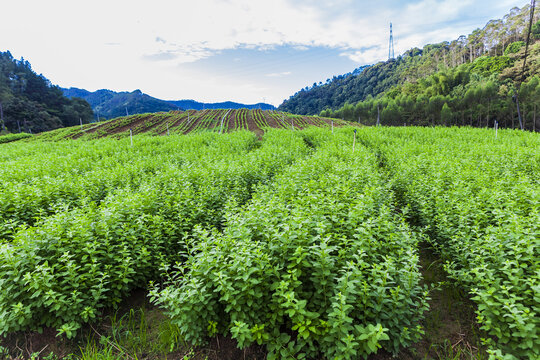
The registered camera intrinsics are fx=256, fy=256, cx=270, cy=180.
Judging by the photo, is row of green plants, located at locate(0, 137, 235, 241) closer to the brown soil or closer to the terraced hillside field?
the terraced hillside field

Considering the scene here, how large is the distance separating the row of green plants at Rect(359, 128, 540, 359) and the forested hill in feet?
279

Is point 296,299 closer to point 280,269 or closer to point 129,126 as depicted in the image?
point 280,269

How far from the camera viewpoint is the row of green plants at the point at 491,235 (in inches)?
117

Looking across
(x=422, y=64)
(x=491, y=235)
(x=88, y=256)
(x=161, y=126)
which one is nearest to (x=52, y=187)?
(x=88, y=256)

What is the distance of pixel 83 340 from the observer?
12.4ft

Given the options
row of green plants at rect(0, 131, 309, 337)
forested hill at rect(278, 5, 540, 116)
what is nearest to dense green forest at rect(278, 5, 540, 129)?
forested hill at rect(278, 5, 540, 116)

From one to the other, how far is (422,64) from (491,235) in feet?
484

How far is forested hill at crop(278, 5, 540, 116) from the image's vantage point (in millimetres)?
96875

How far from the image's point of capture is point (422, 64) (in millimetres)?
121688

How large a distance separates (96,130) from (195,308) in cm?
5196

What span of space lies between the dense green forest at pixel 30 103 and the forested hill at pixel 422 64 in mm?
A: 102264

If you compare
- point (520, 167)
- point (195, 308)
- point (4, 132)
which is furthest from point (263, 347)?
point (4, 132)

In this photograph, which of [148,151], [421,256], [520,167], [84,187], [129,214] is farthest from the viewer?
[148,151]

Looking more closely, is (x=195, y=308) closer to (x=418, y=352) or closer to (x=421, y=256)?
(x=418, y=352)
